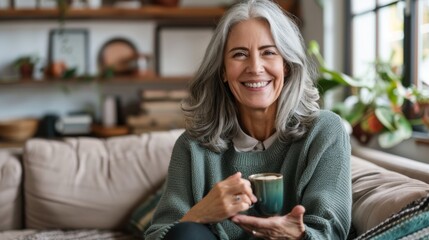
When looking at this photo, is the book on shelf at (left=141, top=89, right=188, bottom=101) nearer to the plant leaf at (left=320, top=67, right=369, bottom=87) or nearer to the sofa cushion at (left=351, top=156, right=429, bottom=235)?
the plant leaf at (left=320, top=67, right=369, bottom=87)

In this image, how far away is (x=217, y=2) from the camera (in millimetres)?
4488

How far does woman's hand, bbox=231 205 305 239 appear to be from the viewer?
1437mm

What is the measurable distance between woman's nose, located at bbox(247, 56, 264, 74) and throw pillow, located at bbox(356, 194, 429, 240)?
1.78ft

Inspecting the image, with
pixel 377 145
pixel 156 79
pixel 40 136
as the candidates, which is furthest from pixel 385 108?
pixel 40 136

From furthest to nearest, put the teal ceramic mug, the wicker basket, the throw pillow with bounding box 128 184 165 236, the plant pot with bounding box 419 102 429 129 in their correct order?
the wicker basket, the plant pot with bounding box 419 102 429 129, the throw pillow with bounding box 128 184 165 236, the teal ceramic mug

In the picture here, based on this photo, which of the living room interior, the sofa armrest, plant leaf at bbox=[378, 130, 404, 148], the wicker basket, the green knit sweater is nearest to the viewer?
the green knit sweater

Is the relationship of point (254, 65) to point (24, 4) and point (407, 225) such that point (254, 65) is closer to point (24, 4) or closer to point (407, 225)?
point (407, 225)

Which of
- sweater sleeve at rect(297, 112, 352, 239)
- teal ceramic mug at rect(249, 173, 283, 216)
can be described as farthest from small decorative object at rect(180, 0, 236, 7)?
teal ceramic mug at rect(249, 173, 283, 216)

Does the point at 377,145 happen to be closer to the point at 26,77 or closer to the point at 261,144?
the point at 261,144

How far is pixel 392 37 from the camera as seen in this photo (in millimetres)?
3236

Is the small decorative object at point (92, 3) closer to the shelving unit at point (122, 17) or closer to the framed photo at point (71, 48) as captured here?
the shelving unit at point (122, 17)

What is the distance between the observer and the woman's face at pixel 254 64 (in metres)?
1.75

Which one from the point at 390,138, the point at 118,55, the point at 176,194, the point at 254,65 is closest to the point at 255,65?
the point at 254,65

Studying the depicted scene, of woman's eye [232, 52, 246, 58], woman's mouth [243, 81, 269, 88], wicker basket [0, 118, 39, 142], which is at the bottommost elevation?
wicker basket [0, 118, 39, 142]
